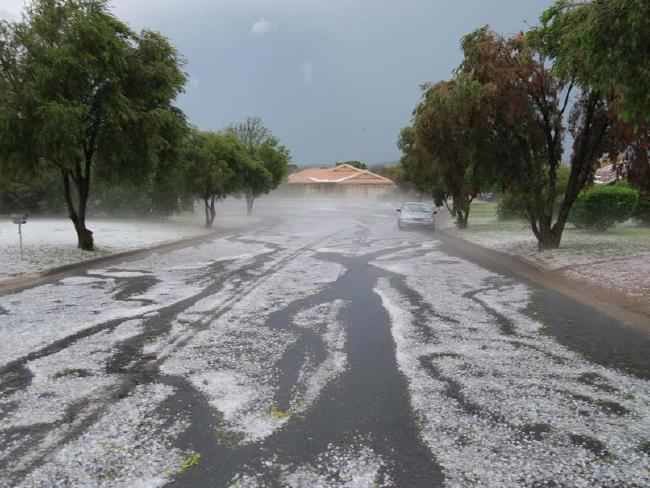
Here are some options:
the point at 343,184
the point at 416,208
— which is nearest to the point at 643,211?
the point at 416,208

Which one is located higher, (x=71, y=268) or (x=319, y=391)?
(x=319, y=391)

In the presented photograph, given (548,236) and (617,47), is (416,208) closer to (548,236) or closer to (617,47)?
(548,236)

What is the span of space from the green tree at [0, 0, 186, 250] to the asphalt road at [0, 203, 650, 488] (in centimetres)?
639

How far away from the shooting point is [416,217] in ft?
94.3

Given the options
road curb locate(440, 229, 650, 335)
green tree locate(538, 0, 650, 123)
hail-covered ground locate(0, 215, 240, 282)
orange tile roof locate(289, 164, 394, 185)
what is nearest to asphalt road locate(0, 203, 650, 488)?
road curb locate(440, 229, 650, 335)

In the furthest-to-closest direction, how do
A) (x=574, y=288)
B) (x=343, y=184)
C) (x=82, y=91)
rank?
(x=343, y=184) < (x=82, y=91) < (x=574, y=288)

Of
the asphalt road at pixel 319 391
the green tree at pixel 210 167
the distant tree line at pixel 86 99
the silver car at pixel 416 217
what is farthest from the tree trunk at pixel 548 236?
the green tree at pixel 210 167

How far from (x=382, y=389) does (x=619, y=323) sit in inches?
175

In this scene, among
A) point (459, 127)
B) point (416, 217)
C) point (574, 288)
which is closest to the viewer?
point (574, 288)

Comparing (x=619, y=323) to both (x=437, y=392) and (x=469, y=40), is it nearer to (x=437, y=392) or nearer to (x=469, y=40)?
(x=437, y=392)

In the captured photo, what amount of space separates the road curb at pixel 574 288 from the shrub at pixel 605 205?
6637 millimetres

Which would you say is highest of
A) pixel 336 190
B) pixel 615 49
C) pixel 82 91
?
pixel 82 91

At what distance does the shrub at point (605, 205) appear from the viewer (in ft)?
72.1

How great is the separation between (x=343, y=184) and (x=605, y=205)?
72.6m
